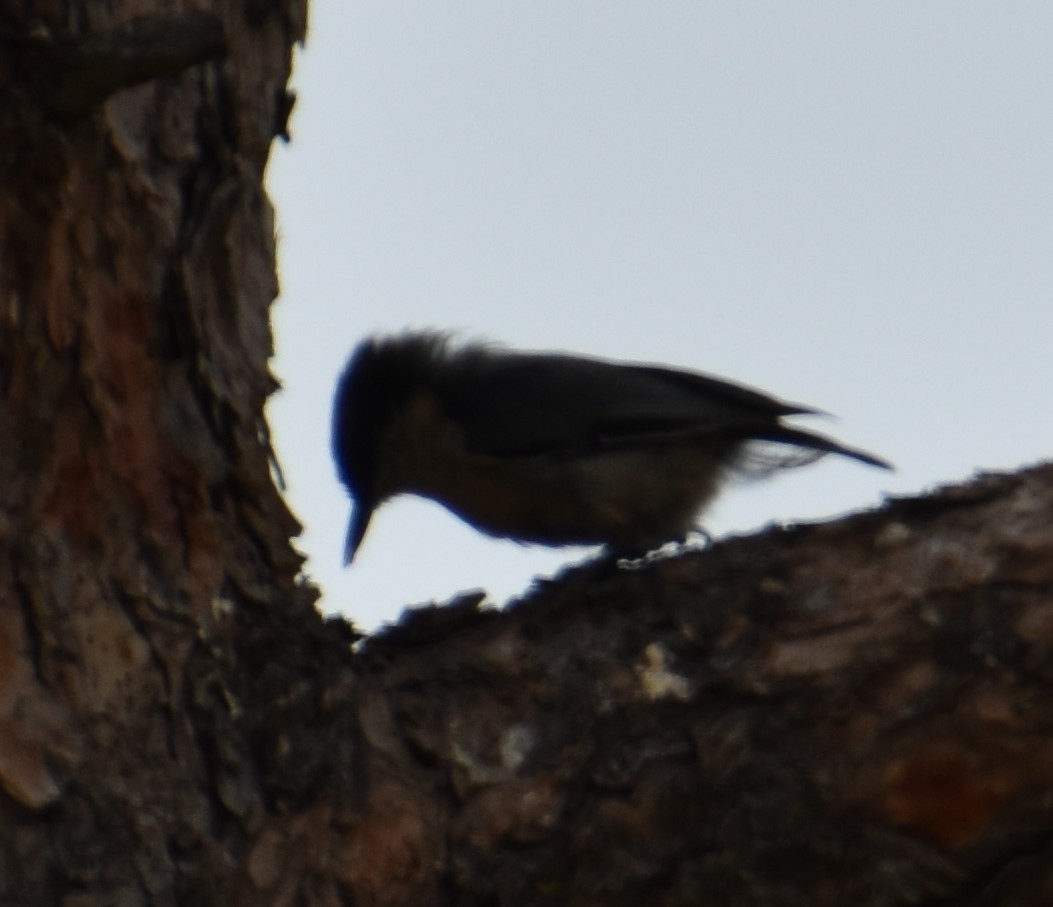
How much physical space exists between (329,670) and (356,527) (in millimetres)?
2521

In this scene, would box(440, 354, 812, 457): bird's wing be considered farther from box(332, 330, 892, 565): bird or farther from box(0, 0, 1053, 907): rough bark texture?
box(0, 0, 1053, 907): rough bark texture

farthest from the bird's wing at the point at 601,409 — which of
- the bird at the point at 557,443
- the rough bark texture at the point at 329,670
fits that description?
the rough bark texture at the point at 329,670

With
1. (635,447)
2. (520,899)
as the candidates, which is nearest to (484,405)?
(635,447)

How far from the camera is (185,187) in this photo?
2846mm

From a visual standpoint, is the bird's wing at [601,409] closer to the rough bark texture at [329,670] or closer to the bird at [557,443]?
the bird at [557,443]

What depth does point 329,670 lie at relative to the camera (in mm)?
2777

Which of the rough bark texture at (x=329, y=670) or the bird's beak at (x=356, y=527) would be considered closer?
the rough bark texture at (x=329, y=670)

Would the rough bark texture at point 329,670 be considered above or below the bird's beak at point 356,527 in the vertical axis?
below

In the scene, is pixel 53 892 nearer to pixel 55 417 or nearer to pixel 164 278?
pixel 55 417

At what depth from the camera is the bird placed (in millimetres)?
4883

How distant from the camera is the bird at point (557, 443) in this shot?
16.0 feet

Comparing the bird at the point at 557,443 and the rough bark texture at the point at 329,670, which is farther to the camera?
the bird at the point at 557,443

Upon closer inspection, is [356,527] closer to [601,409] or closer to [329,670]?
[601,409]

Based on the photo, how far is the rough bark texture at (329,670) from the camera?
2465mm
